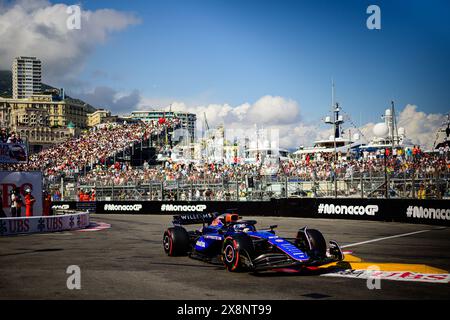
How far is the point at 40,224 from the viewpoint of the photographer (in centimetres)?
1988

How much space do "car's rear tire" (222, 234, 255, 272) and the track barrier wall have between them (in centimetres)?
1252

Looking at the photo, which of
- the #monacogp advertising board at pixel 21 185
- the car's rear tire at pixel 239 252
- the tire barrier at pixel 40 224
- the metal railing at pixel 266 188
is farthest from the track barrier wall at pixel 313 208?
the car's rear tire at pixel 239 252

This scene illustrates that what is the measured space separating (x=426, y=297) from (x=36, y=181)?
65.6ft

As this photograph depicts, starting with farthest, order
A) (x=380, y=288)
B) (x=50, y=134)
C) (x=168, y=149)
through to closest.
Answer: (x=50, y=134), (x=168, y=149), (x=380, y=288)

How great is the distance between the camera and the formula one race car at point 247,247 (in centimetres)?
923

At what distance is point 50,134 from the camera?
428 ft

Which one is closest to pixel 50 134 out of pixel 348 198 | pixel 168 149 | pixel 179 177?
pixel 168 149

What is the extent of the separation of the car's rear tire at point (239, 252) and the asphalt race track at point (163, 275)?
20cm

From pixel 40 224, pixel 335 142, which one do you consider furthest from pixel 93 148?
pixel 40 224

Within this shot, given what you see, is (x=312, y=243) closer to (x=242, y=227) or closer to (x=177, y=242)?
(x=242, y=227)

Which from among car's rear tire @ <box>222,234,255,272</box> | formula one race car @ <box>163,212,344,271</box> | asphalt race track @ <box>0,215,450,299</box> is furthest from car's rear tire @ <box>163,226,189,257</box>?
car's rear tire @ <box>222,234,255,272</box>

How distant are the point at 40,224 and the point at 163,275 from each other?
11998mm
